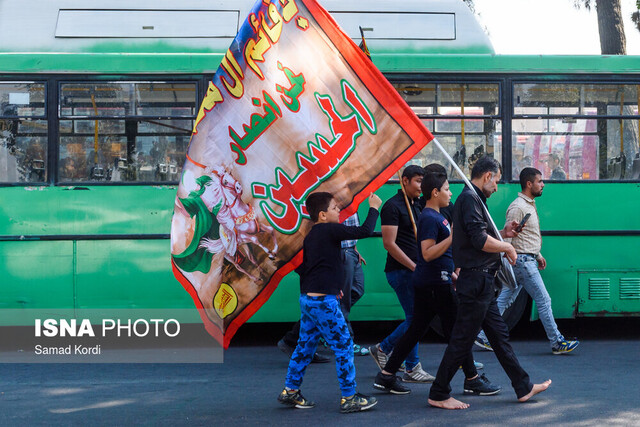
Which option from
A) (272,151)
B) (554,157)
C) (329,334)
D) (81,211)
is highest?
(554,157)

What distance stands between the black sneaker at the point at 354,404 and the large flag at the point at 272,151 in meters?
0.93

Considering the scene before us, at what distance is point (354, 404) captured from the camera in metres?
5.72

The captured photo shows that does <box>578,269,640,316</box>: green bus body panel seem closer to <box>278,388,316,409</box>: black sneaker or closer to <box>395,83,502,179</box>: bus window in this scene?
<box>395,83,502,179</box>: bus window

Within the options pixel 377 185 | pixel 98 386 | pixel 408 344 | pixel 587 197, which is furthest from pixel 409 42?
pixel 98 386

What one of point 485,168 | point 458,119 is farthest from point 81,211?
point 485,168

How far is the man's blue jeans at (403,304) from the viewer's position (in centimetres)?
666

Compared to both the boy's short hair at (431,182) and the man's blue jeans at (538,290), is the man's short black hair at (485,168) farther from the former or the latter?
the man's blue jeans at (538,290)

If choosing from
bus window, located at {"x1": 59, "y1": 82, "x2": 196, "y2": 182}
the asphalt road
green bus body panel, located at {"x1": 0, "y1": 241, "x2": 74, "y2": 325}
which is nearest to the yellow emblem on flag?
the asphalt road

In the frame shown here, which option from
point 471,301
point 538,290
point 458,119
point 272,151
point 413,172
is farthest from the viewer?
point 458,119

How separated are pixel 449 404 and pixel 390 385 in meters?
0.60

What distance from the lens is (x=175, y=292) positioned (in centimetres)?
812

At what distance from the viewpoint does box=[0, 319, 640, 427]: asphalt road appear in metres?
5.63

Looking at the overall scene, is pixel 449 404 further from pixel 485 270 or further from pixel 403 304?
pixel 403 304

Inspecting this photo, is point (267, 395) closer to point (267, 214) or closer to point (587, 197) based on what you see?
point (267, 214)
